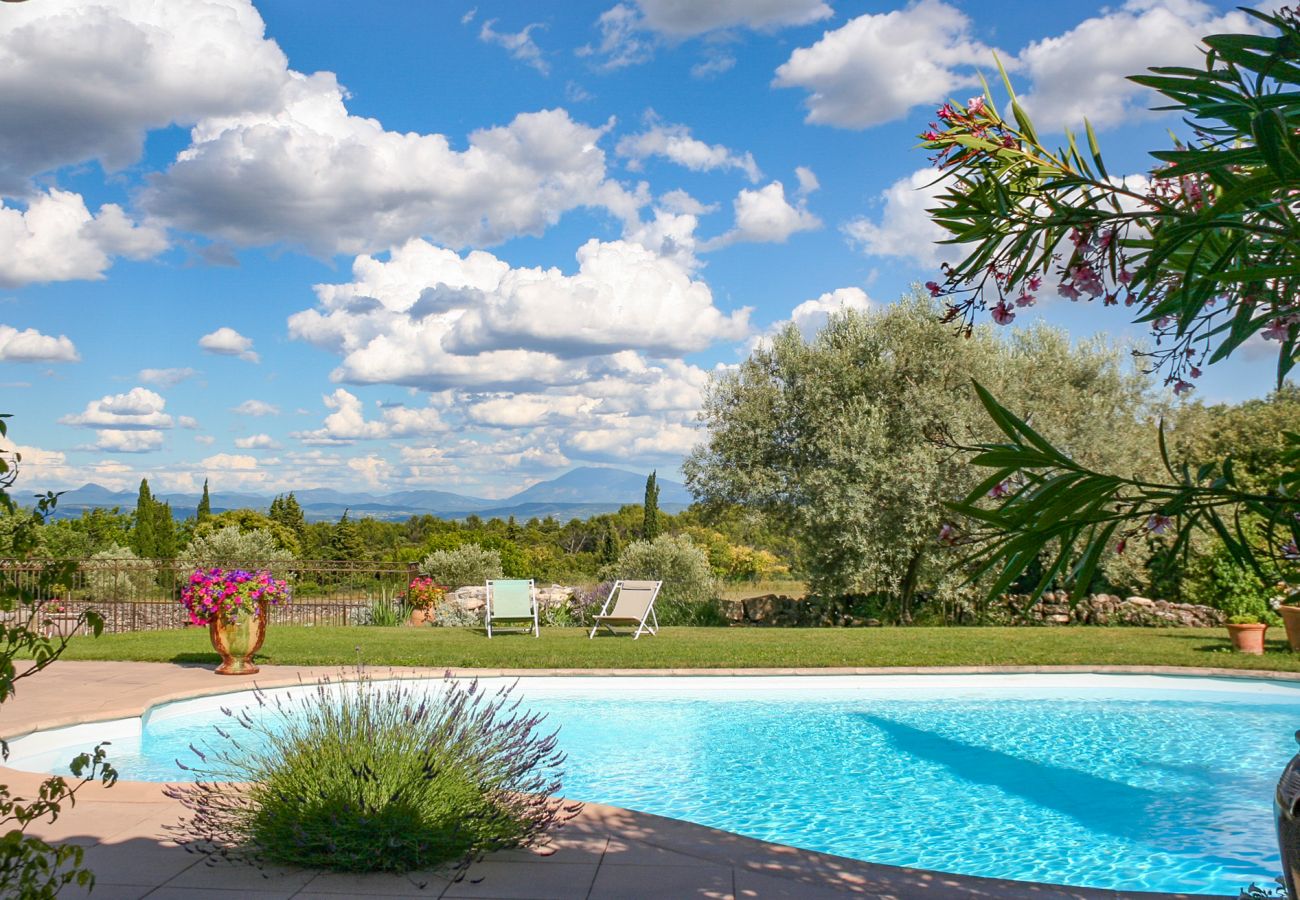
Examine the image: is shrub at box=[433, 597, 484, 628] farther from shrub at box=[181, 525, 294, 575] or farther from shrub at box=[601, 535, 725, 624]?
shrub at box=[181, 525, 294, 575]

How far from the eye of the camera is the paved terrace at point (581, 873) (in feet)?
11.6

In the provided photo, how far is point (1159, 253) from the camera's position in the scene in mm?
Answer: 1834

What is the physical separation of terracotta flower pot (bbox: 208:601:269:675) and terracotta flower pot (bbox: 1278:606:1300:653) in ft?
36.8

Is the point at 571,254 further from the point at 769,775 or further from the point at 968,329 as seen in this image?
the point at 968,329

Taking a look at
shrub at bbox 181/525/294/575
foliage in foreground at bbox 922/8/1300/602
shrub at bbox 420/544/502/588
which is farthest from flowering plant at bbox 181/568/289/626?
shrub at bbox 181/525/294/575

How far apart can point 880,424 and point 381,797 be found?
12080mm

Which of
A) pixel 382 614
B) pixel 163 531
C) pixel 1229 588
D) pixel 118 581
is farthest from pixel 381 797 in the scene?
pixel 163 531

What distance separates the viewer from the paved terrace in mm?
3547

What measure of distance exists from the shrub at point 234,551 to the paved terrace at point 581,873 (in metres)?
15.3

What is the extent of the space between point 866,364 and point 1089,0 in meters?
7.93

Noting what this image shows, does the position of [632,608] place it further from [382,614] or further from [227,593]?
[227,593]

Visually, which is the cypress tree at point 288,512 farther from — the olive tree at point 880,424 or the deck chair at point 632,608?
the deck chair at point 632,608

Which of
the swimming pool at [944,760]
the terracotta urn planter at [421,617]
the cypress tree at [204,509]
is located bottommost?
the swimming pool at [944,760]

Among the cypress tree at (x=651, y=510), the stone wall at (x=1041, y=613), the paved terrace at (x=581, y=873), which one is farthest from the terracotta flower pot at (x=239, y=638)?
the cypress tree at (x=651, y=510)
